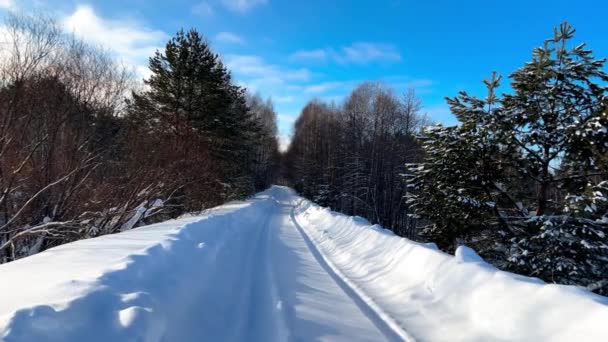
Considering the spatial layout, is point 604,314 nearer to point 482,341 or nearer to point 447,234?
point 482,341

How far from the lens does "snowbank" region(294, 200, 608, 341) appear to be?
301 cm

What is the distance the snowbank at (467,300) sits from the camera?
9.89 ft

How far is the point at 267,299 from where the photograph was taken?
492 centimetres

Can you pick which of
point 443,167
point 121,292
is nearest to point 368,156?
point 443,167

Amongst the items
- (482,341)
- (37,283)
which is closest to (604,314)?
(482,341)

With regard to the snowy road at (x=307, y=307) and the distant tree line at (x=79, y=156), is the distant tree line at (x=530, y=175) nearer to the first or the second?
the snowy road at (x=307, y=307)

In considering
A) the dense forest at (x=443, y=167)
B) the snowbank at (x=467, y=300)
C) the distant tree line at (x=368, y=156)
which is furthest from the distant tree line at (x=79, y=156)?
the distant tree line at (x=368, y=156)

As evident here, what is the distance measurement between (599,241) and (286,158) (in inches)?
2237

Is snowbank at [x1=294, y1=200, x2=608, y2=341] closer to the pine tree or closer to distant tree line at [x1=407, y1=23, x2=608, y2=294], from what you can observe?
distant tree line at [x1=407, y1=23, x2=608, y2=294]

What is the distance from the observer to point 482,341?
138 inches

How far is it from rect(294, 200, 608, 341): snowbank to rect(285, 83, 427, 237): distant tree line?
1486cm

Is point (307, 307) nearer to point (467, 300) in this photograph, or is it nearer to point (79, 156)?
point (467, 300)

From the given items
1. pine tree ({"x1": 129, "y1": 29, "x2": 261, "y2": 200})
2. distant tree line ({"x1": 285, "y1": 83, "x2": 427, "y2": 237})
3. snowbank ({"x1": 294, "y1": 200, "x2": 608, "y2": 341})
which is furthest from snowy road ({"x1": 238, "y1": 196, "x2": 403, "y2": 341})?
distant tree line ({"x1": 285, "y1": 83, "x2": 427, "y2": 237})

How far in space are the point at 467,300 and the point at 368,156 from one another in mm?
25209
